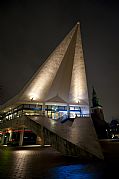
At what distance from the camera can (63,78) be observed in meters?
32.8

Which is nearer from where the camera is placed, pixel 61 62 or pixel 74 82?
pixel 61 62

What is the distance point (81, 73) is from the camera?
1249 inches

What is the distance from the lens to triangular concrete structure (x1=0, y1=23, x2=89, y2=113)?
28.5 meters

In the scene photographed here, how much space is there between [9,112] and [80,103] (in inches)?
782

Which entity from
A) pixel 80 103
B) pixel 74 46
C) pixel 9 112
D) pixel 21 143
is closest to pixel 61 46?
pixel 74 46

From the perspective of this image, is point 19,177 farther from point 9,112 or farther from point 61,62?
point 9,112

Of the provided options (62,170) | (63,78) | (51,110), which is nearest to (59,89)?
(63,78)

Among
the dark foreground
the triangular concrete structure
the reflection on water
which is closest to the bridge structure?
the triangular concrete structure

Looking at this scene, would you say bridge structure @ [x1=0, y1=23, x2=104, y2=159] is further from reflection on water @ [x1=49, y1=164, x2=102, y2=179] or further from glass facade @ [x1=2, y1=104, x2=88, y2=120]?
reflection on water @ [x1=49, y1=164, x2=102, y2=179]

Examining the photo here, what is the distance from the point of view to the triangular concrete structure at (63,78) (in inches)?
1123

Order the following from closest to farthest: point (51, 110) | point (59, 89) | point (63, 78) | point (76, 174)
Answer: point (76, 174) < point (63, 78) < point (59, 89) < point (51, 110)

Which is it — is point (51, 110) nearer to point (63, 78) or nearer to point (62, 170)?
point (63, 78)

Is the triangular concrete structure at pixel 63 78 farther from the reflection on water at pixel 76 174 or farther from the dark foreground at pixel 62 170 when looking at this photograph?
the reflection on water at pixel 76 174

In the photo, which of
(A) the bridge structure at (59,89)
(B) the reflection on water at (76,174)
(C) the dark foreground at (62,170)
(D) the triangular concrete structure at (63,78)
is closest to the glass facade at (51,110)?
(A) the bridge structure at (59,89)
